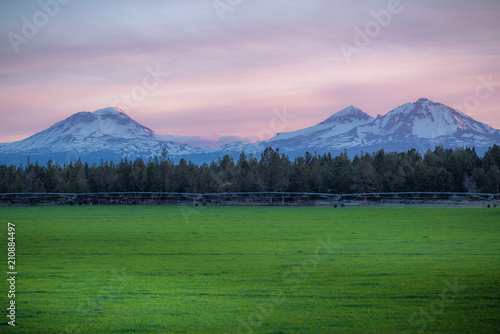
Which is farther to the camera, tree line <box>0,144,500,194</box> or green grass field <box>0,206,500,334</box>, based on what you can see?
tree line <box>0,144,500,194</box>

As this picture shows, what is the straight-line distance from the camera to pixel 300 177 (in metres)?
99.2

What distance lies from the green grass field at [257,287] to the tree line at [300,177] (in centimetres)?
6933

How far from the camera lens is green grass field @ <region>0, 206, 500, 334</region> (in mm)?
11320

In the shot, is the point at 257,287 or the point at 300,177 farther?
the point at 300,177

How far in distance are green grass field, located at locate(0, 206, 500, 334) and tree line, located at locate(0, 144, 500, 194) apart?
227 ft

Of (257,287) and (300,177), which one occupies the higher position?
(300,177)

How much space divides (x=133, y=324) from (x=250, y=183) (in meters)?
92.2

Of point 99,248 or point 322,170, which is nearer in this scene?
point 99,248

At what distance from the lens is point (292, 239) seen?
93.9ft

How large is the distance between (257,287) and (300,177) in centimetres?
8487

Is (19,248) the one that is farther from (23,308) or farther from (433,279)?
(433,279)

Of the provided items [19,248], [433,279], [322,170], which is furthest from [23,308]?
[322,170]

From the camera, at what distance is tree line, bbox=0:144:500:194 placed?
92.9 metres

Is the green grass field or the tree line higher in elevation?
the tree line
